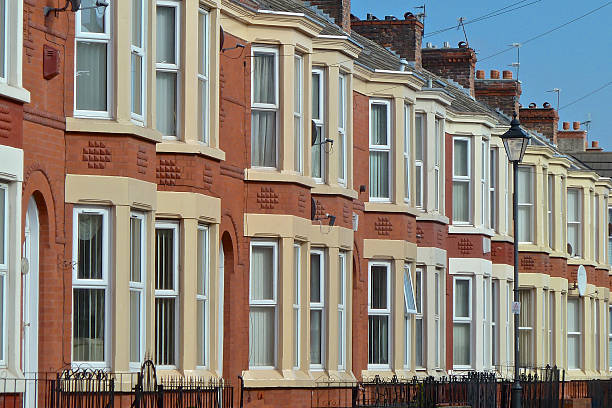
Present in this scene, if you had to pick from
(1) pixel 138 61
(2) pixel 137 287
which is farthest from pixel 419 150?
(2) pixel 137 287

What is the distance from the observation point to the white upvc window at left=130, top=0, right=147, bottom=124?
1939 cm

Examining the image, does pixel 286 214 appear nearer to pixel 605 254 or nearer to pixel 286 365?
pixel 286 365

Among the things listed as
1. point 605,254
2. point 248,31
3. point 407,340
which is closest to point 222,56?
point 248,31

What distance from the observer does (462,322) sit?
115 ft

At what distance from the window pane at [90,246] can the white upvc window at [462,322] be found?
1728 centimetres

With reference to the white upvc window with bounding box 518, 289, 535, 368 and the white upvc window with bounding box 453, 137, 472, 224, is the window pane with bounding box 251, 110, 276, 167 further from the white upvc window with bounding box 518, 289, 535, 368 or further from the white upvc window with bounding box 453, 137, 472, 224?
the white upvc window with bounding box 518, 289, 535, 368

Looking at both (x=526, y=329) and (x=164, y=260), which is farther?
(x=526, y=329)

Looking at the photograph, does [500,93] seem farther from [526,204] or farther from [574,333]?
[574,333]

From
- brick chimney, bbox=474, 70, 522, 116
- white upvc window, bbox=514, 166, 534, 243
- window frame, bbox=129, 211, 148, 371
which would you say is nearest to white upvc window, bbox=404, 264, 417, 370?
white upvc window, bbox=514, 166, 534, 243

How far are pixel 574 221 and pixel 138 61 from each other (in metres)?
28.5

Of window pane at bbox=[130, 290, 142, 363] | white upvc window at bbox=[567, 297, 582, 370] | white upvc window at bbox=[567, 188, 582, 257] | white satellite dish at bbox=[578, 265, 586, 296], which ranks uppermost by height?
white upvc window at bbox=[567, 188, 582, 257]

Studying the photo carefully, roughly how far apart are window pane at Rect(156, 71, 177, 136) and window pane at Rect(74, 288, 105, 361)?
3.26m

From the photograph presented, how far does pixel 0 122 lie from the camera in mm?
16391

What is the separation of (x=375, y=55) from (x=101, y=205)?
15.5m
